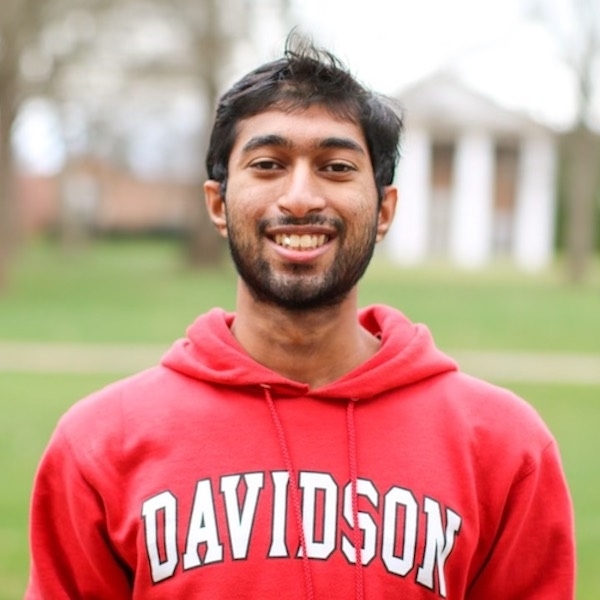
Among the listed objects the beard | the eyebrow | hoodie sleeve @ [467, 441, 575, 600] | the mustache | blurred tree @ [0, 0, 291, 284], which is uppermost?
blurred tree @ [0, 0, 291, 284]

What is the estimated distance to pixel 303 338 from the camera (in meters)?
A: 2.42

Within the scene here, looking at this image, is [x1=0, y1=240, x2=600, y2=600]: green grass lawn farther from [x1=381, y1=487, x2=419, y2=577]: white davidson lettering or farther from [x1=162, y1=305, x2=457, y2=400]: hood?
[x1=381, y1=487, x2=419, y2=577]: white davidson lettering

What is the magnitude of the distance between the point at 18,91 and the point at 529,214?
38423 millimetres

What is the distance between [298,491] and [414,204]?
5652cm

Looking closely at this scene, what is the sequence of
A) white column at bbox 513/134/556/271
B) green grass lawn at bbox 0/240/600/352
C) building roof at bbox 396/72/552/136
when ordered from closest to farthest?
1. green grass lawn at bbox 0/240/600/352
2. building roof at bbox 396/72/552/136
3. white column at bbox 513/134/556/271

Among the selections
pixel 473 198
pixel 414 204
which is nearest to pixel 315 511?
pixel 414 204

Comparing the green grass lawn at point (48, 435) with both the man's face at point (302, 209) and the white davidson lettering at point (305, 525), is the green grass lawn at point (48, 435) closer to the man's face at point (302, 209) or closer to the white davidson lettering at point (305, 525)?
the white davidson lettering at point (305, 525)

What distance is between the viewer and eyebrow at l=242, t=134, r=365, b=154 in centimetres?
231

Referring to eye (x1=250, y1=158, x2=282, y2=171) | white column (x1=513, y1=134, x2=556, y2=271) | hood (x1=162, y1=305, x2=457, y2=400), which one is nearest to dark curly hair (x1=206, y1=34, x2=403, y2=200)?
eye (x1=250, y1=158, x2=282, y2=171)

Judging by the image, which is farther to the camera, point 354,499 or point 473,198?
point 473,198

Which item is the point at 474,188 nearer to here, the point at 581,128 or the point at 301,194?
the point at 581,128

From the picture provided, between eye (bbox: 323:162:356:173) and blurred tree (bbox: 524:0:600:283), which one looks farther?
blurred tree (bbox: 524:0:600:283)

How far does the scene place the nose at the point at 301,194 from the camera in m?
2.26

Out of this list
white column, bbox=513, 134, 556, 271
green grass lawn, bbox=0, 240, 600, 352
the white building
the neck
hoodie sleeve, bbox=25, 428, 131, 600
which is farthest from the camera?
white column, bbox=513, 134, 556, 271
